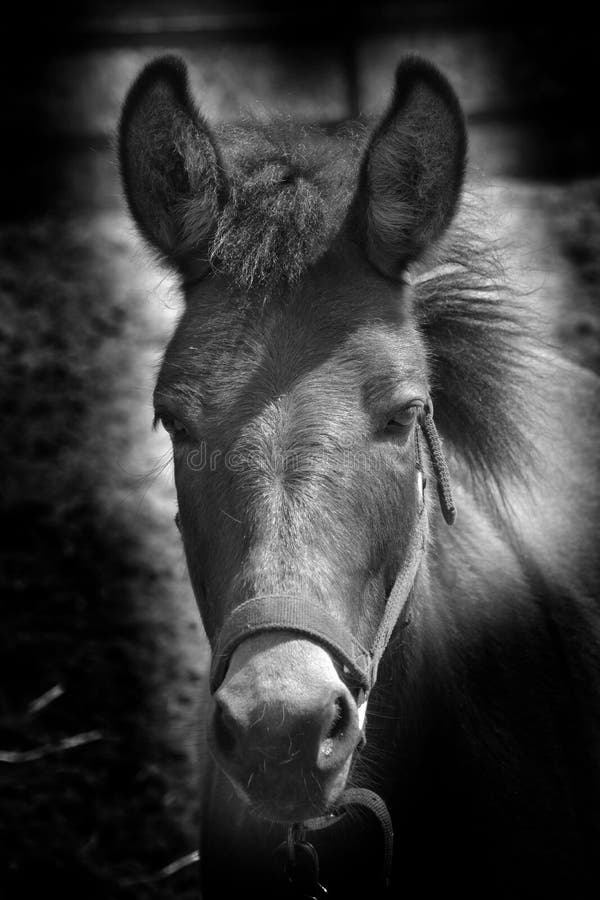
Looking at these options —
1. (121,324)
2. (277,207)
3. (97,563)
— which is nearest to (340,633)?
(277,207)

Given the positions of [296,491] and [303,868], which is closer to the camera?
[296,491]

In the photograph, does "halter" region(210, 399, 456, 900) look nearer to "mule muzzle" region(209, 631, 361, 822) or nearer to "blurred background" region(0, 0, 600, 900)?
"mule muzzle" region(209, 631, 361, 822)

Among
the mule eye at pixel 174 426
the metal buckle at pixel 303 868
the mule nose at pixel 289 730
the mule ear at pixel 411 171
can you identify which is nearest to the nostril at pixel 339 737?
the mule nose at pixel 289 730

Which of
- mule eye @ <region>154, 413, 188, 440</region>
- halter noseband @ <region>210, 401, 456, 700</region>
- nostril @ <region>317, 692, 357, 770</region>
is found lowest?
nostril @ <region>317, 692, 357, 770</region>

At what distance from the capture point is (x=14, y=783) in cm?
368

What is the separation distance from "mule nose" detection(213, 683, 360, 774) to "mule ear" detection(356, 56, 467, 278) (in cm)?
104

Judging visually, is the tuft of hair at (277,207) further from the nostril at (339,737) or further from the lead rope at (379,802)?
the nostril at (339,737)

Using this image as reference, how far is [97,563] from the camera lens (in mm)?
4598

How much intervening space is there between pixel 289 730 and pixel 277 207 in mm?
1148

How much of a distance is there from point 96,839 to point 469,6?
18.2 ft

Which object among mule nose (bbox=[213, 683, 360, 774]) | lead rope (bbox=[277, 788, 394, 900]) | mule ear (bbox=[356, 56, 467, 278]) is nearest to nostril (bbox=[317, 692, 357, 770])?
mule nose (bbox=[213, 683, 360, 774])

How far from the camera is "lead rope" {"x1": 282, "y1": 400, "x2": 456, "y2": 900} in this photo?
1.97 m

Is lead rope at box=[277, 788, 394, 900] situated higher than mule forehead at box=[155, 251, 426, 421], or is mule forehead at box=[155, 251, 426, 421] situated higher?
mule forehead at box=[155, 251, 426, 421]

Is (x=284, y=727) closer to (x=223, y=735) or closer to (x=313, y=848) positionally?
(x=223, y=735)
